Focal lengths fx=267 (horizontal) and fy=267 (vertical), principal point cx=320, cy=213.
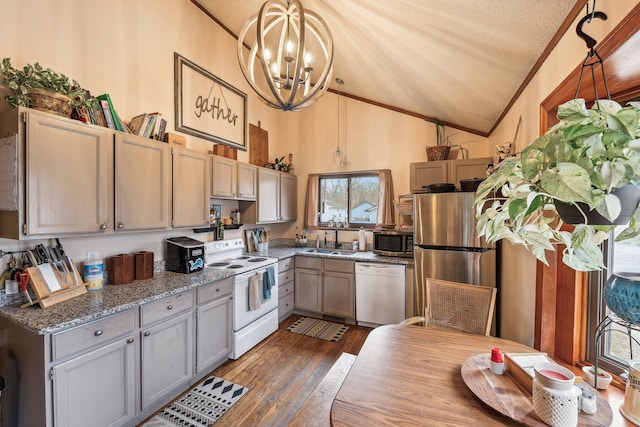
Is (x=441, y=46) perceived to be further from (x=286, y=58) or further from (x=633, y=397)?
(x=633, y=397)

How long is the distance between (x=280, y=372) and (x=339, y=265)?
4.88 ft

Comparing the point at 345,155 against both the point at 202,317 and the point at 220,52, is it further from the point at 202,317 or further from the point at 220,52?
the point at 202,317

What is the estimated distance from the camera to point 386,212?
153 inches

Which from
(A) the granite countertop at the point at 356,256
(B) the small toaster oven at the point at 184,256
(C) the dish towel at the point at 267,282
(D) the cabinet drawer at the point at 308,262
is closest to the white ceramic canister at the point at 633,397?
(A) the granite countertop at the point at 356,256

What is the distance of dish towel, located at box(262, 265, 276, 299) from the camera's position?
310 centimetres

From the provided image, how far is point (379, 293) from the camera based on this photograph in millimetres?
3387

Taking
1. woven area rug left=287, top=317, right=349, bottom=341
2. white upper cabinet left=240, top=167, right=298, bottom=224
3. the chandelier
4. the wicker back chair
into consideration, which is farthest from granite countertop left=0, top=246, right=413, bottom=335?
the wicker back chair

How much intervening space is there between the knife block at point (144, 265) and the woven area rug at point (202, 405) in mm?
1064

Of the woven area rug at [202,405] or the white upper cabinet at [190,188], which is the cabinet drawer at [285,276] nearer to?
the white upper cabinet at [190,188]

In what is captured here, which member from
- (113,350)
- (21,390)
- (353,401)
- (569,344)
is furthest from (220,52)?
(569,344)

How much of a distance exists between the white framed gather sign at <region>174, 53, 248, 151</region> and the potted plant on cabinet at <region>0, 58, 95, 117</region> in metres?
1.12

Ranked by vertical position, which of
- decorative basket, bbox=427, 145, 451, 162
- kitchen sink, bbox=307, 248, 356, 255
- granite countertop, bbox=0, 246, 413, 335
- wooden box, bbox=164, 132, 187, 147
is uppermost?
decorative basket, bbox=427, 145, 451, 162

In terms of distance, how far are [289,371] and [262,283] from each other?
95 cm

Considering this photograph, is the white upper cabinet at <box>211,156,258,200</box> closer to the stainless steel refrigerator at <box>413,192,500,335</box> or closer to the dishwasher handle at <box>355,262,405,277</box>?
the dishwasher handle at <box>355,262,405,277</box>
